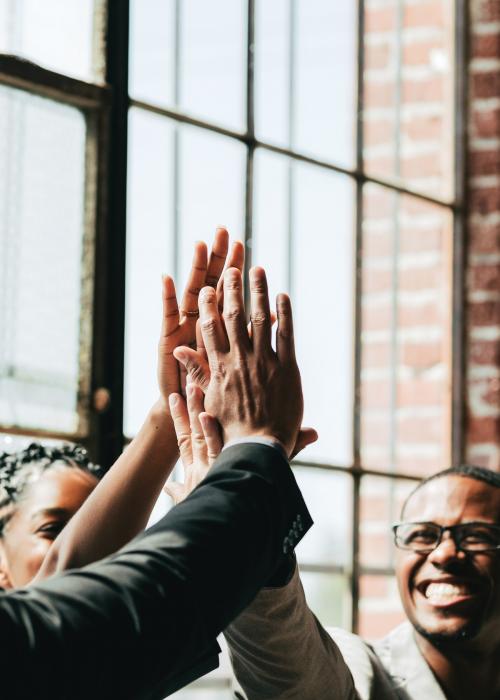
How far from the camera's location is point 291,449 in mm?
1218

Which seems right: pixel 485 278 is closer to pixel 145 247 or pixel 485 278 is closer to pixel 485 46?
pixel 485 46

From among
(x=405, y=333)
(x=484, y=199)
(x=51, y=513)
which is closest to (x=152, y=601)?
(x=51, y=513)

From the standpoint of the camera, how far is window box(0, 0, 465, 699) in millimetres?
2523

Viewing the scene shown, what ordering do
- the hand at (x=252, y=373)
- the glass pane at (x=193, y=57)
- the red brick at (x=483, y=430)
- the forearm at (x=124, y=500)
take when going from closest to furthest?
the hand at (x=252, y=373)
the forearm at (x=124, y=500)
the glass pane at (x=193, y=57)
the red brick at (x=483, y=430)

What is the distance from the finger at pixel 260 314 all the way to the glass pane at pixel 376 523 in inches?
78.2

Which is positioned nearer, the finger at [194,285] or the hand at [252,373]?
the hand at [252,373]

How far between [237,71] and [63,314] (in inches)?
31.1

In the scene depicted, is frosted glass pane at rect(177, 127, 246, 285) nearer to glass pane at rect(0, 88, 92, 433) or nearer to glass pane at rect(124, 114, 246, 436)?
glass pane at rect(124, 114, 246, 436)

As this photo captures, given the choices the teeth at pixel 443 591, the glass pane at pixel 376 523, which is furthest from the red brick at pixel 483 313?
the teeth at pixel 443 591

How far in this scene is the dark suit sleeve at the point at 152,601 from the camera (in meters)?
0.92

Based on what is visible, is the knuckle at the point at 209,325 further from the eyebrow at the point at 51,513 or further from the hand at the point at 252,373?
the eyebrow at the point at 51,513

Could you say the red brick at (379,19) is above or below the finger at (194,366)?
above

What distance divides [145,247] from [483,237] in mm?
1152

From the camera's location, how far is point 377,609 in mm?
3211
